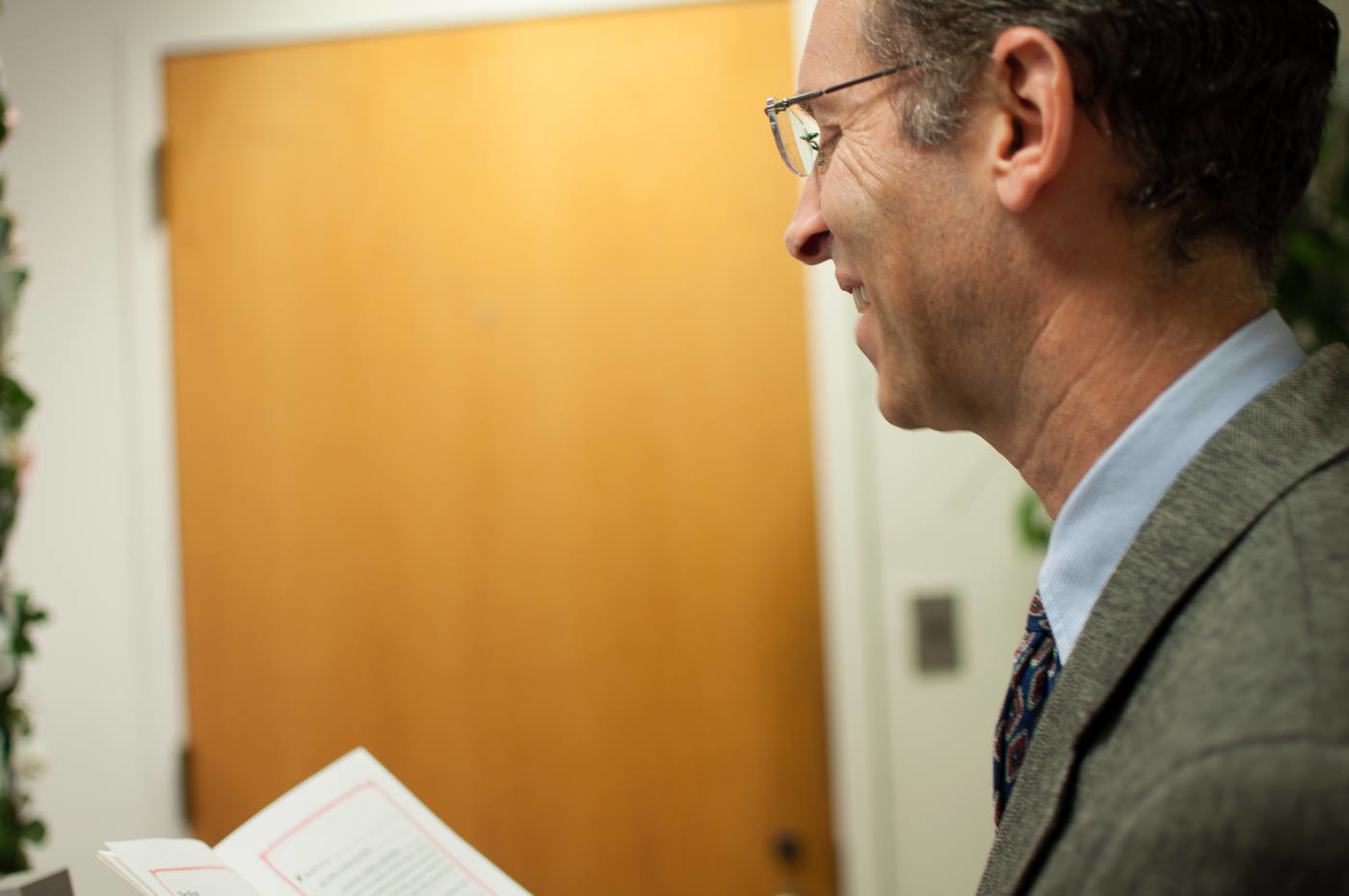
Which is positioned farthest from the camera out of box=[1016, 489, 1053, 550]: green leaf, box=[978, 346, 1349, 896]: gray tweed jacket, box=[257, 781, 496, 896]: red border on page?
box=[1016, 489, 1053, 550]: green leaf

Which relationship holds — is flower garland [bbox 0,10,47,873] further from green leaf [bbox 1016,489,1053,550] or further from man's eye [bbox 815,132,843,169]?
green leaf [bbox 1016,489,1053,550]

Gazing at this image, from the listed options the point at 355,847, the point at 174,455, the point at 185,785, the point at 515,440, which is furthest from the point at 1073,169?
the point at 185,785

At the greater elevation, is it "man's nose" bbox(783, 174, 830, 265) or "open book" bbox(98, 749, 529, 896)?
"man's nose" bbox(783, 174, 830, 265)

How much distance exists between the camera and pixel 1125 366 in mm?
607

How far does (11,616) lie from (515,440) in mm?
806

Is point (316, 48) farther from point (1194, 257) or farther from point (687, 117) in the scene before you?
point (1194, 257)

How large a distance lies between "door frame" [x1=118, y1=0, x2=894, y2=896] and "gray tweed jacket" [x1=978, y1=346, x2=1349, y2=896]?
99 centimetres

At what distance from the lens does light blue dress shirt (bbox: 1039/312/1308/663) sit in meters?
0.58

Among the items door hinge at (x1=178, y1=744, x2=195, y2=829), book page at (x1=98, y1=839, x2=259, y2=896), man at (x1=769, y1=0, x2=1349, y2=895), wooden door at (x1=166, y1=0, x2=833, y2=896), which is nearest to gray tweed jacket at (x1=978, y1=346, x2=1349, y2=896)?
man at (x1=769, y1=0, x2=1349, y2=895)

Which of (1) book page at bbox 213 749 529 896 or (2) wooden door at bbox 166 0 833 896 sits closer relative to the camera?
(1) book page at bbox 213 749 529 896

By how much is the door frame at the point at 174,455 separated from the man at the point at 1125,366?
0.82m

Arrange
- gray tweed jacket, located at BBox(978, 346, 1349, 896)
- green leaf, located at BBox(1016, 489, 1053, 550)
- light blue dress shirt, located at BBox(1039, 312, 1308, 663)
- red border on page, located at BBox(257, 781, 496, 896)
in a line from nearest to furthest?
gray tweed jacket, located at BBox(978, 346, 1349, 896), light blue dress shirt, located at BBox(1039, 312, 1308, 663), red border on page, located at BBox(257, 781, 496, 896), green leaf, located at BBox(1016, 489, 1053, 550)

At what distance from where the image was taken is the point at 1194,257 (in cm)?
61

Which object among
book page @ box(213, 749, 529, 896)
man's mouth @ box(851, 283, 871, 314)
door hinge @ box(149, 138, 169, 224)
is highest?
door hinge @ box(149, 138, 169, 224)
